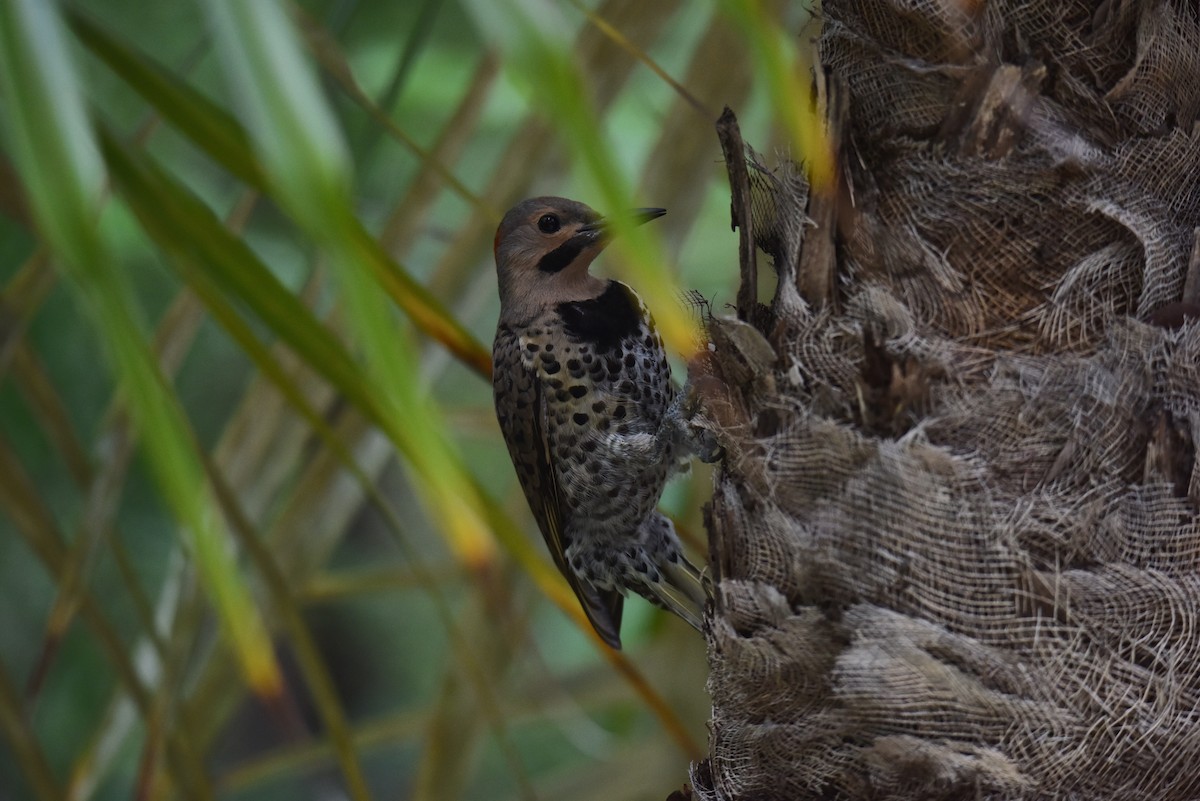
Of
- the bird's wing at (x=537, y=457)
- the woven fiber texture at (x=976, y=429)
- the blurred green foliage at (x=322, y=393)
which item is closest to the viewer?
the blurred green foliage at (x=322, y=393)

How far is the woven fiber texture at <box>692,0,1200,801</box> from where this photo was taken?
0.89 metres

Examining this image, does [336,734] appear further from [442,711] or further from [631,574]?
[442,711]

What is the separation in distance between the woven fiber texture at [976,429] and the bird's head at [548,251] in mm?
728

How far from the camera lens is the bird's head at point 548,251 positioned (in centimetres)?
173

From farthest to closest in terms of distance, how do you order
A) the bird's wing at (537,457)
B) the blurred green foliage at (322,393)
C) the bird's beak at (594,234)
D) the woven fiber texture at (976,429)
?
the bird's wing at (537,457)
the bird's beak at (594,234)
the woven fiber texture at (976,429)
the blurred green foliage at (322,393)

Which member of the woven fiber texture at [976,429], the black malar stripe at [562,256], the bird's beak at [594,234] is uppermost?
the bird's beak at [594,234]

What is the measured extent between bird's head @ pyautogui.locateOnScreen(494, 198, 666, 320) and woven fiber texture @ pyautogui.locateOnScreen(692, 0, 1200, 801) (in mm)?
728

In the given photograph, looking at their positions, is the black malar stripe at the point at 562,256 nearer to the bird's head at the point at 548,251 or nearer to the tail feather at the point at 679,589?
the bird's head at the point at 548,251

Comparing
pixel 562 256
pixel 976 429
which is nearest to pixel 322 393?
pixel 562 256

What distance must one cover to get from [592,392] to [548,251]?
20 centimetres

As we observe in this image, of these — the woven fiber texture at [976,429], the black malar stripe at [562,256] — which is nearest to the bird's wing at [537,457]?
the black malar stripe at [562,256]

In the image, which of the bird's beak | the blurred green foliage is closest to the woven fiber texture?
the blurred green foliage

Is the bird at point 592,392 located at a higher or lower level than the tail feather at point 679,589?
higher

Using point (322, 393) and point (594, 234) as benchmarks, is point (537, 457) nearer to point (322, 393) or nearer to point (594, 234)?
point (594, 234)
